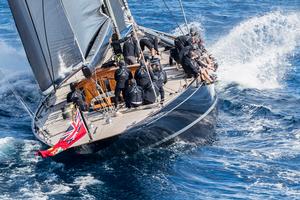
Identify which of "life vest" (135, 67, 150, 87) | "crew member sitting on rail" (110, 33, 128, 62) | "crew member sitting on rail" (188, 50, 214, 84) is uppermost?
"crew member sitting on rail" (110, 33, 128, 62)

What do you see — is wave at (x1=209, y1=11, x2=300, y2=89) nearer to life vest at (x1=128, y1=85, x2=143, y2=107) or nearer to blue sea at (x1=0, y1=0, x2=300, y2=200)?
blue sea at (x1=0, y1=0, x2=300, y2=200)

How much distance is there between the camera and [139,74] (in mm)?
24781

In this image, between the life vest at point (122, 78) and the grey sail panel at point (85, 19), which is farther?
the life vest at point (122, 78)

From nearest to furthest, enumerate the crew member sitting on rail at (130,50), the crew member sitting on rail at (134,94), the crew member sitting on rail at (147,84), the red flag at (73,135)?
1. the red flag at (73,135)
2. the crew member sitting on rail at (134,94)
3. the crew member sitting on rail at (147,84)
4. the crew member sitting on rail at (130,50)

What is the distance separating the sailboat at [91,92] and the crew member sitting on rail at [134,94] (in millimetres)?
231

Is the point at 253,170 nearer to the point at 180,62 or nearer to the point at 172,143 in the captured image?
the point at 172,143

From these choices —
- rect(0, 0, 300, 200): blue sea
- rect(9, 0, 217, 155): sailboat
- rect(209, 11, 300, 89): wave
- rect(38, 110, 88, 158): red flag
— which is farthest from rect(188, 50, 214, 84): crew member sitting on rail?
rect(38, 110, 88, 158): red flag

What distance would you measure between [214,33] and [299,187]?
20226 mm

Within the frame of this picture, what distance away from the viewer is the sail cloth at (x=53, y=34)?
23594 millimetres

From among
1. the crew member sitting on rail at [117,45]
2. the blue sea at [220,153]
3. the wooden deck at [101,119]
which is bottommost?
the blue sea at [220,153]

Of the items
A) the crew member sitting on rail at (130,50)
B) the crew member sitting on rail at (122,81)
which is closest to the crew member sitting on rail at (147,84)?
the crew member sitting on rail at (122,81)

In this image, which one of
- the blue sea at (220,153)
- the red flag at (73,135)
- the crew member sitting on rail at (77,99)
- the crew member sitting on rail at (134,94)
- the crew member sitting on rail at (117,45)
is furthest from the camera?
the crew member sitting on rail at (117,45)

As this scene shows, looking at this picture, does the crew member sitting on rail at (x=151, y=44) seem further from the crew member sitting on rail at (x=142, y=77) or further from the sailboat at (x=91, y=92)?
the crew member sitting on rail at (x=142, y=77)

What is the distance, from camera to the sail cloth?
77.4 feet
